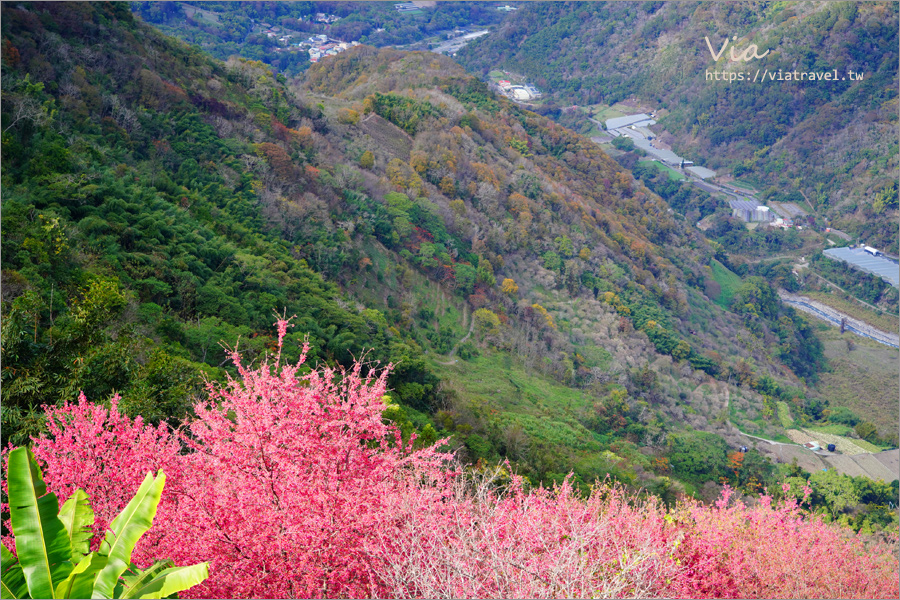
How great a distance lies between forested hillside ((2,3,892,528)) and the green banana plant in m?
4.66

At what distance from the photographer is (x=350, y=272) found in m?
30.0

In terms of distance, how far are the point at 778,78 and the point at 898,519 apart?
101m

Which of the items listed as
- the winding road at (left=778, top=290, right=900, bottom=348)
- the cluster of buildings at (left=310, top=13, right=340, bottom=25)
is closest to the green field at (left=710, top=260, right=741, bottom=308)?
the winding road at (left=778, top=290, right=900, bottom=348)

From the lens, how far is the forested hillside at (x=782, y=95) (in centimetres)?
9603

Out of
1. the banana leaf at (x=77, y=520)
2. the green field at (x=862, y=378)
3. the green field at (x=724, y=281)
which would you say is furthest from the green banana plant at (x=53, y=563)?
the green field at (x=724, y=281)

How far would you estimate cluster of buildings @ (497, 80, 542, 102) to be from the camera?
13588cm

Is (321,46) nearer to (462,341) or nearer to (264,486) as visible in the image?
(462,341)

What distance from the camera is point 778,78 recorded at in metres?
110

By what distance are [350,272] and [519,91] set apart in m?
119

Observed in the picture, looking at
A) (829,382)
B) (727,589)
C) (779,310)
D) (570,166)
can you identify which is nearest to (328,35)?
(570,166)

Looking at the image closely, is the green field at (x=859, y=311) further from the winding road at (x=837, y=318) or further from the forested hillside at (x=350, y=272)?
the forested hillside at (x=350, y=272)

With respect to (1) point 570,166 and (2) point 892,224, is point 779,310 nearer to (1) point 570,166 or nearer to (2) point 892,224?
(1) point 570,166

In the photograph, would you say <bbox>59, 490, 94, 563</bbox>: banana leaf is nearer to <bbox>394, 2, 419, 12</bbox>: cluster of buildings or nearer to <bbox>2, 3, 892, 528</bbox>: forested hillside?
<bbox>2, 3, 892, 528</bbox>: forested hillside

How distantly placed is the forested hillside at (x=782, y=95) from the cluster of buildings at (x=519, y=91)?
407cm
